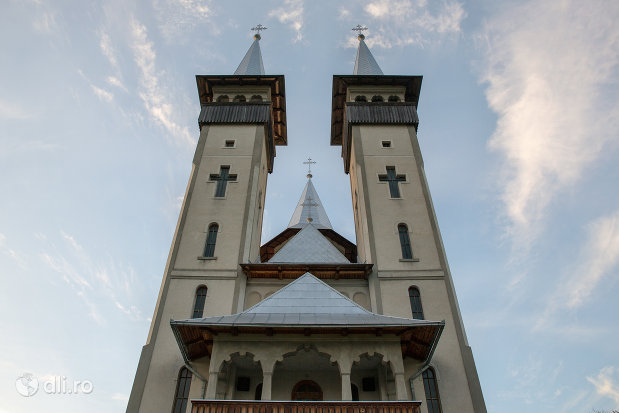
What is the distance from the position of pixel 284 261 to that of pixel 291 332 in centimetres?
872

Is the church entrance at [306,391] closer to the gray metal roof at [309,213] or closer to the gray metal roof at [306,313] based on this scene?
the gray metal roof at [306,313]

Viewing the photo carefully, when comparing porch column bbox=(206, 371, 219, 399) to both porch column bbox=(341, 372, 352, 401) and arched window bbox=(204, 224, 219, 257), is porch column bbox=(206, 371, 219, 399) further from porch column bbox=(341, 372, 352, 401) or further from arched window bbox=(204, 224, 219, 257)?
arched window bbox=(204, 224, 219, 257)

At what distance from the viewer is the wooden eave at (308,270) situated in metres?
19.8

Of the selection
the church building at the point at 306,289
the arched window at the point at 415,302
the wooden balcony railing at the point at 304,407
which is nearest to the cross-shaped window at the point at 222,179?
the church building at the point at 306,289

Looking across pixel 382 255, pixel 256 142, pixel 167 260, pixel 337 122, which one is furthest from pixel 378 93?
pixel 167 260

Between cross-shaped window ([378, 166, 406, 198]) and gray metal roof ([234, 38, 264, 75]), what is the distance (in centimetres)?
1263

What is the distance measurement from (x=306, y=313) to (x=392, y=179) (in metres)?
11.4

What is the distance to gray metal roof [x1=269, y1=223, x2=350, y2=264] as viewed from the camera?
2220 cm

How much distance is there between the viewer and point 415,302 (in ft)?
61.6

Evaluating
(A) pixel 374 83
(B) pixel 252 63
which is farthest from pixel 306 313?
(B) pixel 252 63

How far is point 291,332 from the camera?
536 inches

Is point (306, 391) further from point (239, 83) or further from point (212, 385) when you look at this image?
point (239, 83)

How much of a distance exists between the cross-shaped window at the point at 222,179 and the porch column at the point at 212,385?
11288 mm

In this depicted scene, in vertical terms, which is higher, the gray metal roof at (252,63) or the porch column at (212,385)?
the gray metal roof at (252,63)
